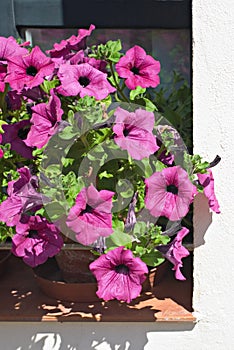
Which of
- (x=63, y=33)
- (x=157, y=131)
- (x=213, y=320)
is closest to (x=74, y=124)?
(x=157, y=131)

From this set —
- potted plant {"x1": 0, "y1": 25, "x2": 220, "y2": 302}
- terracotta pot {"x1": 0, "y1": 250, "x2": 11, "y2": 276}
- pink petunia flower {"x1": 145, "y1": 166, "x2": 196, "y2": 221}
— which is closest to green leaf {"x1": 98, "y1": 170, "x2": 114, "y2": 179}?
potted plant {"x1": 0, "y1": 25, "x2": 220, "y2": 302}

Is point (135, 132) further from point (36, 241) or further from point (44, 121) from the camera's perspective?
point (36, 241)

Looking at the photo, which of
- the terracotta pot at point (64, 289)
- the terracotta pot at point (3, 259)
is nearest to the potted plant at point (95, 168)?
the terracotta pot at point (64, 289)

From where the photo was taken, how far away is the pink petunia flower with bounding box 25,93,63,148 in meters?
1.11

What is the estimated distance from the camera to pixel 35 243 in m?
1.14

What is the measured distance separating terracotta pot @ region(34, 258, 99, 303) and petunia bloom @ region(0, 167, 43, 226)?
252 millimetres

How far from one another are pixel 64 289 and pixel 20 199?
0.98ft

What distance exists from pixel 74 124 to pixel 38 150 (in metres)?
0.11

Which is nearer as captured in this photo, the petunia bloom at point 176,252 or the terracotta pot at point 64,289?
the petunia bloom at point 176,252

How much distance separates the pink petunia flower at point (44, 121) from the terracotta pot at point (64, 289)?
391mm

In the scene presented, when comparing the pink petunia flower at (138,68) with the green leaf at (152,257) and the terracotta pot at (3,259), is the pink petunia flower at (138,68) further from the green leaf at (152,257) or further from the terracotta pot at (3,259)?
the terracotta pot at (3,259)

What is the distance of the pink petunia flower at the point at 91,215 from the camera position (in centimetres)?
107

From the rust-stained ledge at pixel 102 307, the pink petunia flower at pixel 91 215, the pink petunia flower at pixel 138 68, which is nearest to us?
the pink petunia flower at pixel 91 215

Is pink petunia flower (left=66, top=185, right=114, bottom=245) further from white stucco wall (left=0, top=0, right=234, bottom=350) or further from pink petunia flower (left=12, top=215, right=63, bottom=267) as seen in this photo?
white stucco wall (left=0, top=0, right=234, bottom=350)
